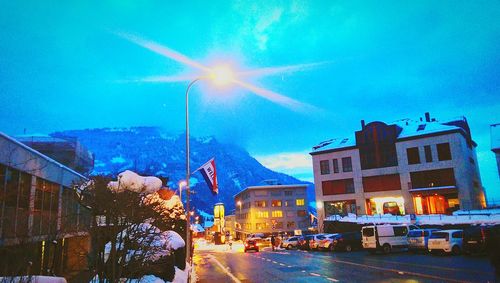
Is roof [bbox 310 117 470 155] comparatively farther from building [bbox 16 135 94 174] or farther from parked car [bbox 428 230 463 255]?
building [bbox 16 135 94 174]

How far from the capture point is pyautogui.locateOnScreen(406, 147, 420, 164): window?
52.1 meters

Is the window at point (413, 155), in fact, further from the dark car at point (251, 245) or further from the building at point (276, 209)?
the building at point (276, 209)

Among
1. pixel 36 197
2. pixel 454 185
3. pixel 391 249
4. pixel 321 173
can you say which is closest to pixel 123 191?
pixel 36 197

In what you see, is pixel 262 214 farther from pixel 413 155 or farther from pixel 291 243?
pixel 413 155

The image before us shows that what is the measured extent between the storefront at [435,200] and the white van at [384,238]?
1992 cm

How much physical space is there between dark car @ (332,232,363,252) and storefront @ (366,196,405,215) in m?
16.7

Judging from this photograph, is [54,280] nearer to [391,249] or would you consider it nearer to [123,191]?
[123,191]

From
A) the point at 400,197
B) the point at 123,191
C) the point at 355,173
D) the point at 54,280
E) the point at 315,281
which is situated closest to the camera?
the point at 54,280

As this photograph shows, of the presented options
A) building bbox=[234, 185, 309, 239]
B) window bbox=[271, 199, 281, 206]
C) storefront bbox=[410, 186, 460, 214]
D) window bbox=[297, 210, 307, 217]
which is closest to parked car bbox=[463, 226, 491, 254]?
storefront bbox=[410, 186, 460, 214]

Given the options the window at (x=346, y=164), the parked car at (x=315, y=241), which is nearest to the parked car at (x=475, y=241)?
the parked car at (x=315, y=241)

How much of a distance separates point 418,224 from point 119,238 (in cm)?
3785

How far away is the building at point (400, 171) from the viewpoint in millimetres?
48875

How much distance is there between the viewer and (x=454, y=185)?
48062mm

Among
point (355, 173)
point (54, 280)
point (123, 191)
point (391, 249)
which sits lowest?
point (391, 249)
